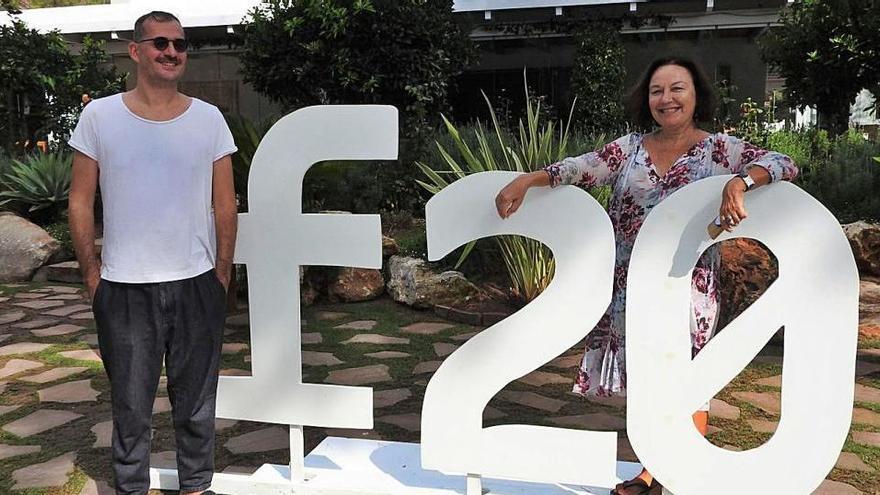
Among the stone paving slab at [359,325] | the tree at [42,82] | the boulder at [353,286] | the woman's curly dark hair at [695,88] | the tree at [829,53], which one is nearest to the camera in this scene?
the woman's curly dark hair at [695,88]

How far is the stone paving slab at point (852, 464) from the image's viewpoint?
2561 mm

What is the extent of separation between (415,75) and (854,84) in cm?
461

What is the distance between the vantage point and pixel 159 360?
2.10 m

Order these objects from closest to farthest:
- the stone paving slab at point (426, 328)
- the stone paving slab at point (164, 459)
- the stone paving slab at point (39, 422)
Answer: the stone paving slab at point (164, 459) → the stone paving slab at point (39, 422) → the stone paving slab at point (426, 328)

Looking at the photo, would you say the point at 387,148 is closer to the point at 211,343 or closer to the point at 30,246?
the point at 211,343

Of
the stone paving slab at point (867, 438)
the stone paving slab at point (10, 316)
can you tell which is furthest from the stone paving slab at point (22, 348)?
the stone paving slab at point (867, 438)

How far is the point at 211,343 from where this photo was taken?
84.8 inches

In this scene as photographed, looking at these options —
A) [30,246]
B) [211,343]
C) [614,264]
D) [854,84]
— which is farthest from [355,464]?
[854,84]

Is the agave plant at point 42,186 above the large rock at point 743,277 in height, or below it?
above

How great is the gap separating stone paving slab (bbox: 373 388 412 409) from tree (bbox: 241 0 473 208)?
3.10 m

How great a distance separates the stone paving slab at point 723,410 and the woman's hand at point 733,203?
1440 mm

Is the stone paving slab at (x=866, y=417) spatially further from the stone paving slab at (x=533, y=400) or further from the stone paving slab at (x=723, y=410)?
the stone paving slab at (x=533, y=400)

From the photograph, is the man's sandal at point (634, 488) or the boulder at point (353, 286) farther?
the boulder at point (353, 286)

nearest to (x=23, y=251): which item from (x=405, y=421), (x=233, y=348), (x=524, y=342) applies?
(x=233, y=348)
